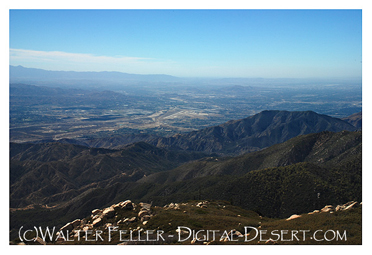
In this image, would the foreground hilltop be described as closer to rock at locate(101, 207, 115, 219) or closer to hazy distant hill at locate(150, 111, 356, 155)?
rock at locate(101, 207, 115, 219)

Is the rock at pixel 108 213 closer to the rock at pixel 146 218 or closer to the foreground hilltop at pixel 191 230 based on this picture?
the foreground hilltop at pixel 191 230

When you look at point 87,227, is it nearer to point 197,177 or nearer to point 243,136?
point 197,177

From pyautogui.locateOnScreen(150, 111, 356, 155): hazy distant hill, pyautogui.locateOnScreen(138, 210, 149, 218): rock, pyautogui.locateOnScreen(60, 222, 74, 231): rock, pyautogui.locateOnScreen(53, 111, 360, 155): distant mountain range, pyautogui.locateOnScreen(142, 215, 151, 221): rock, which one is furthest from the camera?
pyautogui.locateOnScreen(53, 111, 360, 155): distant mountain range

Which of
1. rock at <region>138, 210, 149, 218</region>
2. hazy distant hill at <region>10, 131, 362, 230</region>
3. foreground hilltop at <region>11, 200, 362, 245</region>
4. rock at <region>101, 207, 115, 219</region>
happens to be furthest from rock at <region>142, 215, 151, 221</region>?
hazy distant hill at <region>10, 131, 362, 230</region>

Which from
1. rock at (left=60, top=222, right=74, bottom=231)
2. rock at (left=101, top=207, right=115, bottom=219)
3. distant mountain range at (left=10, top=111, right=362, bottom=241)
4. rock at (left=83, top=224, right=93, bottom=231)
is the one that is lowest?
distant mountain range at (left=10, top=111, right=362, bottom=241)

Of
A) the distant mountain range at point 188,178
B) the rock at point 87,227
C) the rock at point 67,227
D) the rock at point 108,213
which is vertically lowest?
the distant mountain range at point 188,178

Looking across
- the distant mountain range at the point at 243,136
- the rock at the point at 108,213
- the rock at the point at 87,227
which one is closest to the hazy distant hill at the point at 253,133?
the distant mountain range at the point at 243,136

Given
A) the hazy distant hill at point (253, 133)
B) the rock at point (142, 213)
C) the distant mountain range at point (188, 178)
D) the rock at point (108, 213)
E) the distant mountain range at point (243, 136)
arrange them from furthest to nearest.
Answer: the distant mountain range at point (243, 136) → the hazy distant hill at point (253, 133) → the distant mountain range at point (188, 178) → the rock at point (108, 213) → the rock at point (142, 213)

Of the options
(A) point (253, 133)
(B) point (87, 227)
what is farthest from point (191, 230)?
(A) point (253, 133)

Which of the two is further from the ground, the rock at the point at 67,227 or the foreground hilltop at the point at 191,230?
the foreground hilltop at the point at 191,230
